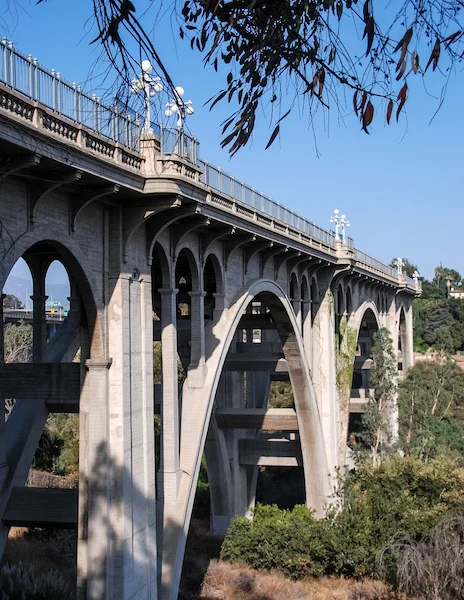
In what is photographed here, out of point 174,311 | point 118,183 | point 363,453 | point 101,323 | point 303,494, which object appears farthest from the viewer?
point 303,494

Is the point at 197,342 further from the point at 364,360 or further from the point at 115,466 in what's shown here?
the point at 364,360

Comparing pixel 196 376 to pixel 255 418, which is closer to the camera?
pixel 196 376

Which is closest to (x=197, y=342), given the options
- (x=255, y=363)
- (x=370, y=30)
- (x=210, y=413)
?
(x=210, y=413)

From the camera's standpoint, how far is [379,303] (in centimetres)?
4938

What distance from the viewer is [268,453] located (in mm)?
30594

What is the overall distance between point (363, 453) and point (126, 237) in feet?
78.9

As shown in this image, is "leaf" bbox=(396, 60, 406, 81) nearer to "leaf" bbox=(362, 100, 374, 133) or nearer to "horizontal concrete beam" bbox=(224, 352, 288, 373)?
"leaf" bbox=(362, 100, 374, 133)

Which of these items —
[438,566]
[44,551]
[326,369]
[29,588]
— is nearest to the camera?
[29,588]

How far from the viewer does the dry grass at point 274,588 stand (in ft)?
70.6

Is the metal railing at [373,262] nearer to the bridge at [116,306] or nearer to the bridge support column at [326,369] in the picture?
the bridge support column at [326,369]

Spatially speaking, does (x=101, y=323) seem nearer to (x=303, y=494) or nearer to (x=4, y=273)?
(x=4, y=273)

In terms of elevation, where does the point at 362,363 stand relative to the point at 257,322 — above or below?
below

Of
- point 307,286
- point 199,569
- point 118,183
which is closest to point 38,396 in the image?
point 118,183

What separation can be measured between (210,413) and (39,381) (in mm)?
5281
